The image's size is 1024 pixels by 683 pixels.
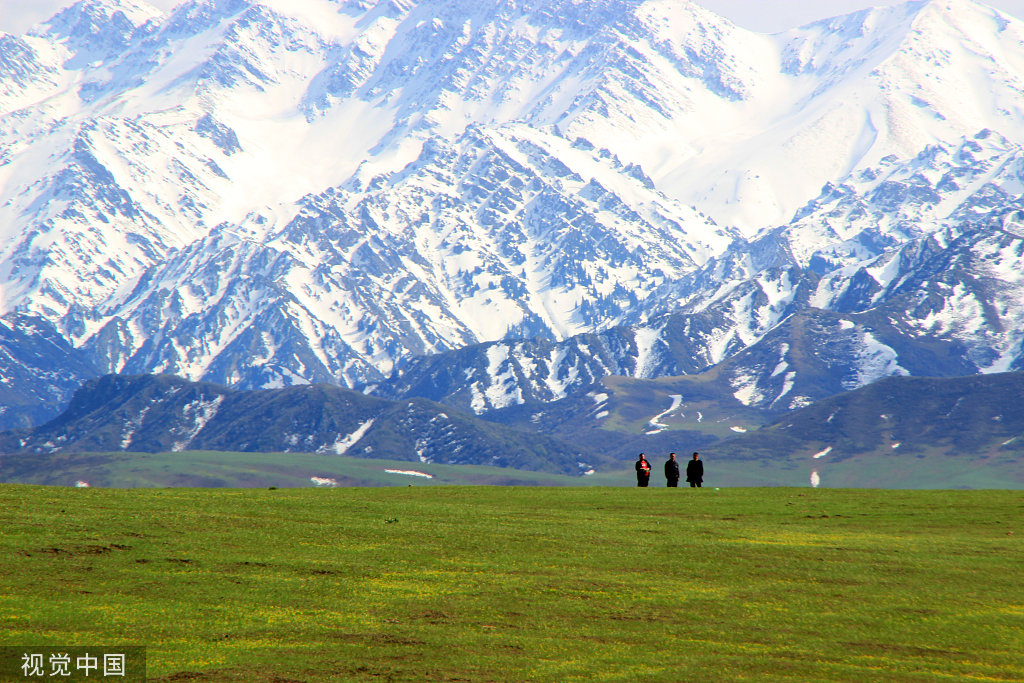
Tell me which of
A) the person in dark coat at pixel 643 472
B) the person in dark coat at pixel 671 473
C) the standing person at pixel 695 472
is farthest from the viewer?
the person in dark coat at pixel 671 473

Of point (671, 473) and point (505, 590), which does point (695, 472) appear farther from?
point (505, 590)

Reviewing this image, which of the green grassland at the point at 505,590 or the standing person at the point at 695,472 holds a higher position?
the standing person at the point at 695,472

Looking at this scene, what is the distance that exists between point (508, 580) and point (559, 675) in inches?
392

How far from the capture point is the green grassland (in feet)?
104

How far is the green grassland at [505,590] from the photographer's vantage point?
31750mm

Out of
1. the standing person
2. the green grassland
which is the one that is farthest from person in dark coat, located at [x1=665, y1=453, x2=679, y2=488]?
the green grassland

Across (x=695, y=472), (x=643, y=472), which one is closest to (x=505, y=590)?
(x=643, y=472)

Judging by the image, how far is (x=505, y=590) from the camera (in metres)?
39.1

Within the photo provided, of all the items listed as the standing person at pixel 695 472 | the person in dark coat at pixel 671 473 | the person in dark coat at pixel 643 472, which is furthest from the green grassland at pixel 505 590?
the person in dark coat at pixel 671 473

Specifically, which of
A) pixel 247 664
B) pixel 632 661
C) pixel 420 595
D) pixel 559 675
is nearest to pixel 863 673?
pixel 632 661

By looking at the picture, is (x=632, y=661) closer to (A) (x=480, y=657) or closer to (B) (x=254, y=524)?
(A) (x=480, y=657)

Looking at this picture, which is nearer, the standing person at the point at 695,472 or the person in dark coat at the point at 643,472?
the person in dark coat at the point at 643,472

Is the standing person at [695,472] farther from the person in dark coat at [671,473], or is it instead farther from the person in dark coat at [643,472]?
the person in dark coat at [643,472]

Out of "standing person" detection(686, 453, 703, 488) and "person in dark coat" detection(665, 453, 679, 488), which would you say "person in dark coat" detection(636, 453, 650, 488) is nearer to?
"person in dark coat" detection(665, 453, 679, 488)
